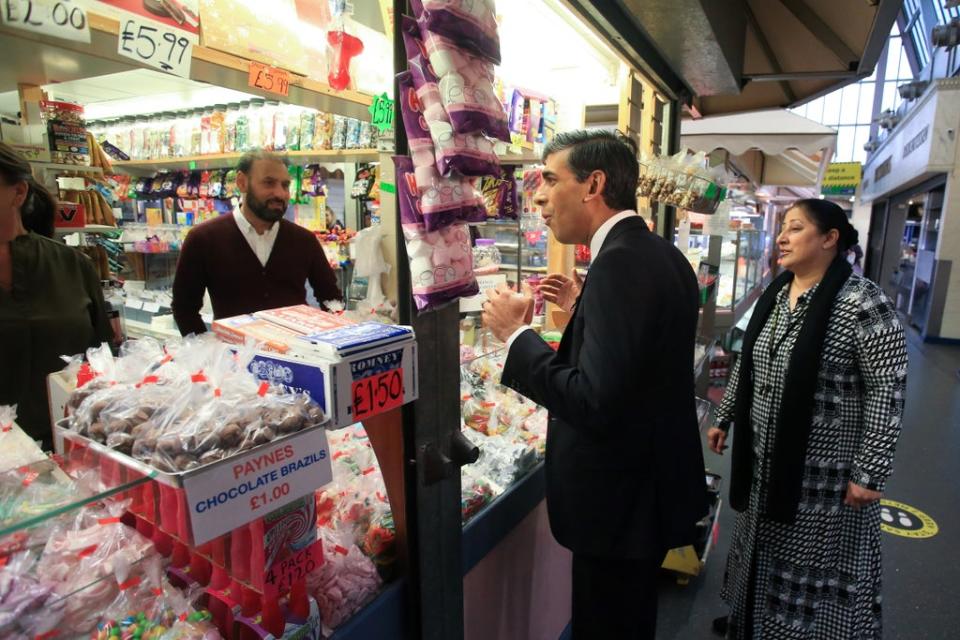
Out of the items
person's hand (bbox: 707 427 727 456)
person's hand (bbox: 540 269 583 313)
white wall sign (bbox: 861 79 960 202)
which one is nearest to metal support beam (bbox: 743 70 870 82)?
person's hand (bbox: 707 427 727 456)

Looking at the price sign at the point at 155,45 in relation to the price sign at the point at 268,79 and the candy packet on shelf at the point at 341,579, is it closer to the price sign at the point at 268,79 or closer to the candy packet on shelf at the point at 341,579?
the price sign at the point at 268,79

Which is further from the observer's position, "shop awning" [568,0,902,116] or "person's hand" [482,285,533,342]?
"shop awning" [568,0,902,116]

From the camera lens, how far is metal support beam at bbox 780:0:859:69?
3.42 meters

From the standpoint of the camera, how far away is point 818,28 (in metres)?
3.47

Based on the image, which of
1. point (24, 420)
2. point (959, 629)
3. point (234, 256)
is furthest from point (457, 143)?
point (959, 629)

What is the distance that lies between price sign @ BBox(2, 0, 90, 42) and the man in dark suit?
3.57 ft

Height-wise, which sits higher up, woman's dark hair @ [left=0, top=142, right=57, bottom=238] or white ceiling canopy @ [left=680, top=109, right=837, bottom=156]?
white ceiling canopy @ [left=680, top=109, right=837, bottom=156]

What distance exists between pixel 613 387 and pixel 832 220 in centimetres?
164

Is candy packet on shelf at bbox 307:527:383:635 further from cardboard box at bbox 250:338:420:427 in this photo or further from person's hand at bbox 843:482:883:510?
person's hand at bbox 843:482:883:510

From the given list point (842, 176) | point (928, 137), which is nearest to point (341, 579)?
point (928, 137)

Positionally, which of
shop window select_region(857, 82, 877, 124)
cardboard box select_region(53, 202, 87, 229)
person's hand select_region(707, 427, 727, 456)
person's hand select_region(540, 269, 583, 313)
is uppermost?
shop window select_region(857, 82, 877, 124)

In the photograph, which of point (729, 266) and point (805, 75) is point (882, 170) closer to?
point (729, 266)

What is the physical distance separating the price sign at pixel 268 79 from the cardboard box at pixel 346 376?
98 centimetres

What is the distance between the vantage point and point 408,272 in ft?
4.22
